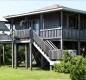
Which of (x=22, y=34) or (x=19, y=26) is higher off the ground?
(x=19, y=26)

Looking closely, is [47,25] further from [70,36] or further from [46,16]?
[70,36]

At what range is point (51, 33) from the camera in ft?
100

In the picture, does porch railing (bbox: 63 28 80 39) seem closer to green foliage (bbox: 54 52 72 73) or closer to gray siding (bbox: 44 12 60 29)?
gray siding (bbox: 44 12 60 29)

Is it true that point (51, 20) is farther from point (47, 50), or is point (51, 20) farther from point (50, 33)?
point (47, 50)

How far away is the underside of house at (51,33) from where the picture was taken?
2897 cm

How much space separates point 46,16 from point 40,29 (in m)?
1.86

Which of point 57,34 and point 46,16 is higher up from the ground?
point 46,16

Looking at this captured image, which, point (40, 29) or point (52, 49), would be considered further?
point (40, 29)

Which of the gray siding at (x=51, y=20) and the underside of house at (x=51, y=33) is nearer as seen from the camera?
the underside of house at (x=51, y=33)

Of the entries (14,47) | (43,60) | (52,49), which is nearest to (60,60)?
(52,49)

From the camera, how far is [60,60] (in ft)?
89.6

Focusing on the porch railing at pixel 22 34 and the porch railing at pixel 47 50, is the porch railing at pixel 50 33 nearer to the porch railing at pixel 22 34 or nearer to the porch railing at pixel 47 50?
the porch railing at pixel 47 50

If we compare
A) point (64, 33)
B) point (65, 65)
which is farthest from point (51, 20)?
point (65, 65)

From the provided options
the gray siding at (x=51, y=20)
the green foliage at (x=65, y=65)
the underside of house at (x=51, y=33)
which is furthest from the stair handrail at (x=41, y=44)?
the gray siding at (x=51, y=20)
